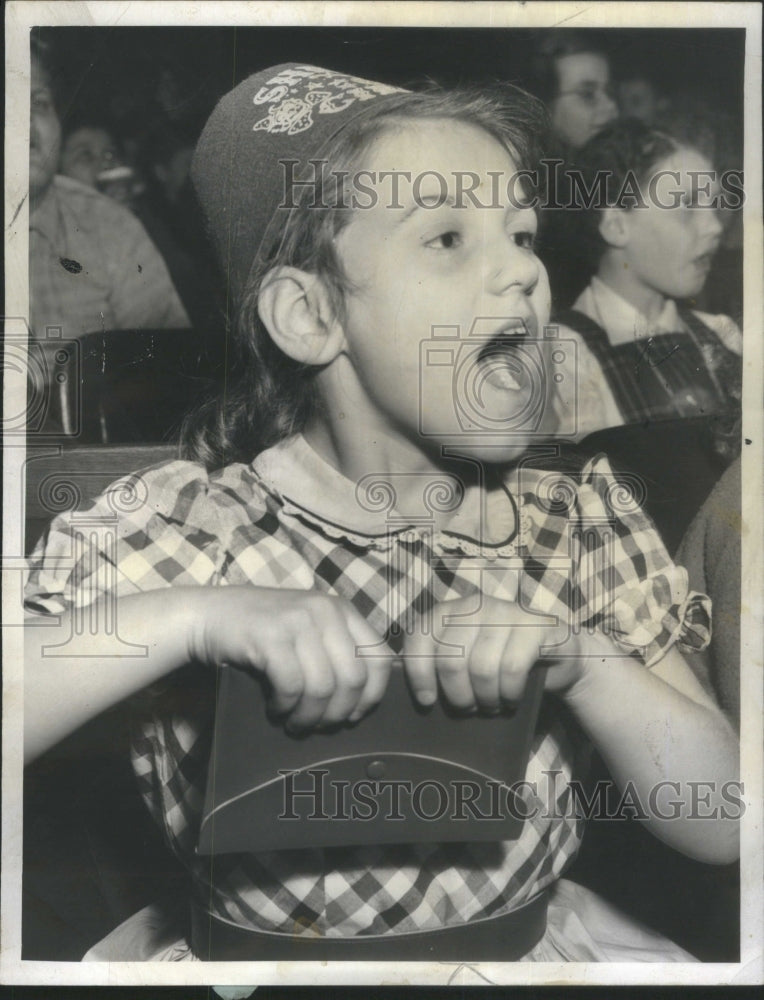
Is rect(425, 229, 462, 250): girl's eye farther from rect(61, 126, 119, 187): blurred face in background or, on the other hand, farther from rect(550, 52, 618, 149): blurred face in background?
rect(61, 126, 119, 187): blurred face in background

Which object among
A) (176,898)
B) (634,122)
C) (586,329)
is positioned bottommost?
(176,898)

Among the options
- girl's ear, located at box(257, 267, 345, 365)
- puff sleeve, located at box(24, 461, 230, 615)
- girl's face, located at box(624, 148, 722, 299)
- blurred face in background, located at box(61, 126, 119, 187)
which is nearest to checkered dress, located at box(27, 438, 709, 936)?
puff sleeve, located at box(24, 461, 230, 615)

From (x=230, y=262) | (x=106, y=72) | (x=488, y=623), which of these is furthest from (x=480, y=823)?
(x=106, y=72)

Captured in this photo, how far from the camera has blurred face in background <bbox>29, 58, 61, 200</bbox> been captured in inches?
44.3

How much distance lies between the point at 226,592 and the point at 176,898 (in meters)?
0.35

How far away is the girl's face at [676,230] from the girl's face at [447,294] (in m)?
0.12

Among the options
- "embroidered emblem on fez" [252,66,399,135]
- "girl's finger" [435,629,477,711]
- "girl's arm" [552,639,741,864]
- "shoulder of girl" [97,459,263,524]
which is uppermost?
"embroidered emblem on fez" [252,66,399,135]

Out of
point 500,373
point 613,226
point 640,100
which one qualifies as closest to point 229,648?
point 500,373

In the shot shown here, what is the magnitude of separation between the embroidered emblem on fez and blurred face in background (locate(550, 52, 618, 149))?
0.60ft

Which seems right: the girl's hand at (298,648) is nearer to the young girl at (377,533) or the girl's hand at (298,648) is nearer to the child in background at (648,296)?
the young girl at (377,533)

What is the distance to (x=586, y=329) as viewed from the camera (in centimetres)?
111

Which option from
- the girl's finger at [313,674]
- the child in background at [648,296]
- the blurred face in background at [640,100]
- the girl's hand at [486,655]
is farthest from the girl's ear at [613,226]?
the girl's finger at [313,674]

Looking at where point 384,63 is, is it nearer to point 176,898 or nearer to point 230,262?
point 230,262

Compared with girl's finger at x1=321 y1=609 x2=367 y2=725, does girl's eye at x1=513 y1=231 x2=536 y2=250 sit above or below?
above
